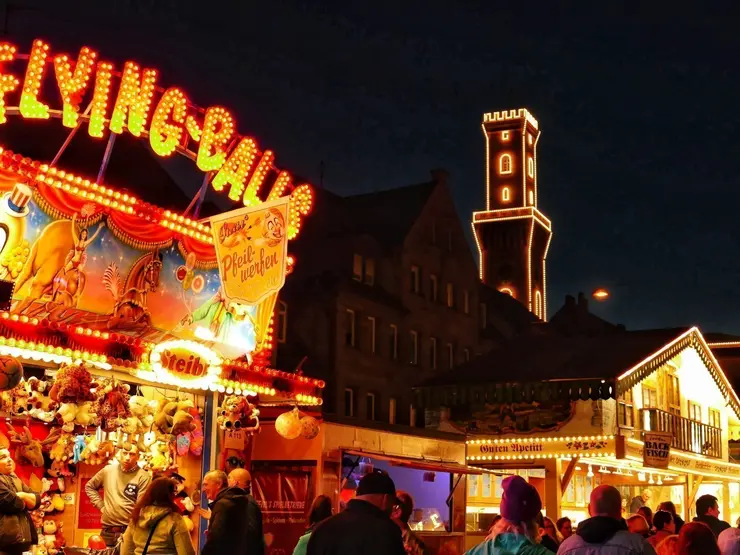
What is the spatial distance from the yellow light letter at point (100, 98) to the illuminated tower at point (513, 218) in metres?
62.9

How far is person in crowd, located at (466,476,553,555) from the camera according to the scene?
19.5ft

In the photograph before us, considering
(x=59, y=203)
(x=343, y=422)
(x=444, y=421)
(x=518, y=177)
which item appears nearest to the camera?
(x=59, y=203)

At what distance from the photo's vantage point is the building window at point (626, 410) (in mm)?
29609

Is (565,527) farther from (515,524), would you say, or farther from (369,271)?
(369,271)

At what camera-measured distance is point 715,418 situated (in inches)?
1565

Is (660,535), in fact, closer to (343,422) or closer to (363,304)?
(343,422)

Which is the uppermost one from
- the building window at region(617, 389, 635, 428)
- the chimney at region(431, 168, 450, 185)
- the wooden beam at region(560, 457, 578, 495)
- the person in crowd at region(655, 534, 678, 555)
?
the chimney at region(431, 168, 450, 185)

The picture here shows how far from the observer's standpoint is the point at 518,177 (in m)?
81.8

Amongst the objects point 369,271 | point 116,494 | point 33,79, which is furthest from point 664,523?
point 369,271

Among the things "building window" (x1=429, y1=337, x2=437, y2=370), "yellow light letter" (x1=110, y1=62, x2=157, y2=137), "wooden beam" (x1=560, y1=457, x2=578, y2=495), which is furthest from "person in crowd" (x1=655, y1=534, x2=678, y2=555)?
"building window" (x1=429, y1=337, x2=437, y2=370)

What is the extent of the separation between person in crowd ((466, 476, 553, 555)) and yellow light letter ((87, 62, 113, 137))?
34.9 ft

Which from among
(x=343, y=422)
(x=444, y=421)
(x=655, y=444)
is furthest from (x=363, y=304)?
(x=343, y=422)

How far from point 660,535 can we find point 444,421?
19.2m

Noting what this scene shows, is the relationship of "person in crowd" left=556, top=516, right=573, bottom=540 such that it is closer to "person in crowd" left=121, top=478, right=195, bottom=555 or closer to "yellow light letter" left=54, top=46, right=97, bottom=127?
"person in crowd" left=121, top=478, right=195, bottom=555
